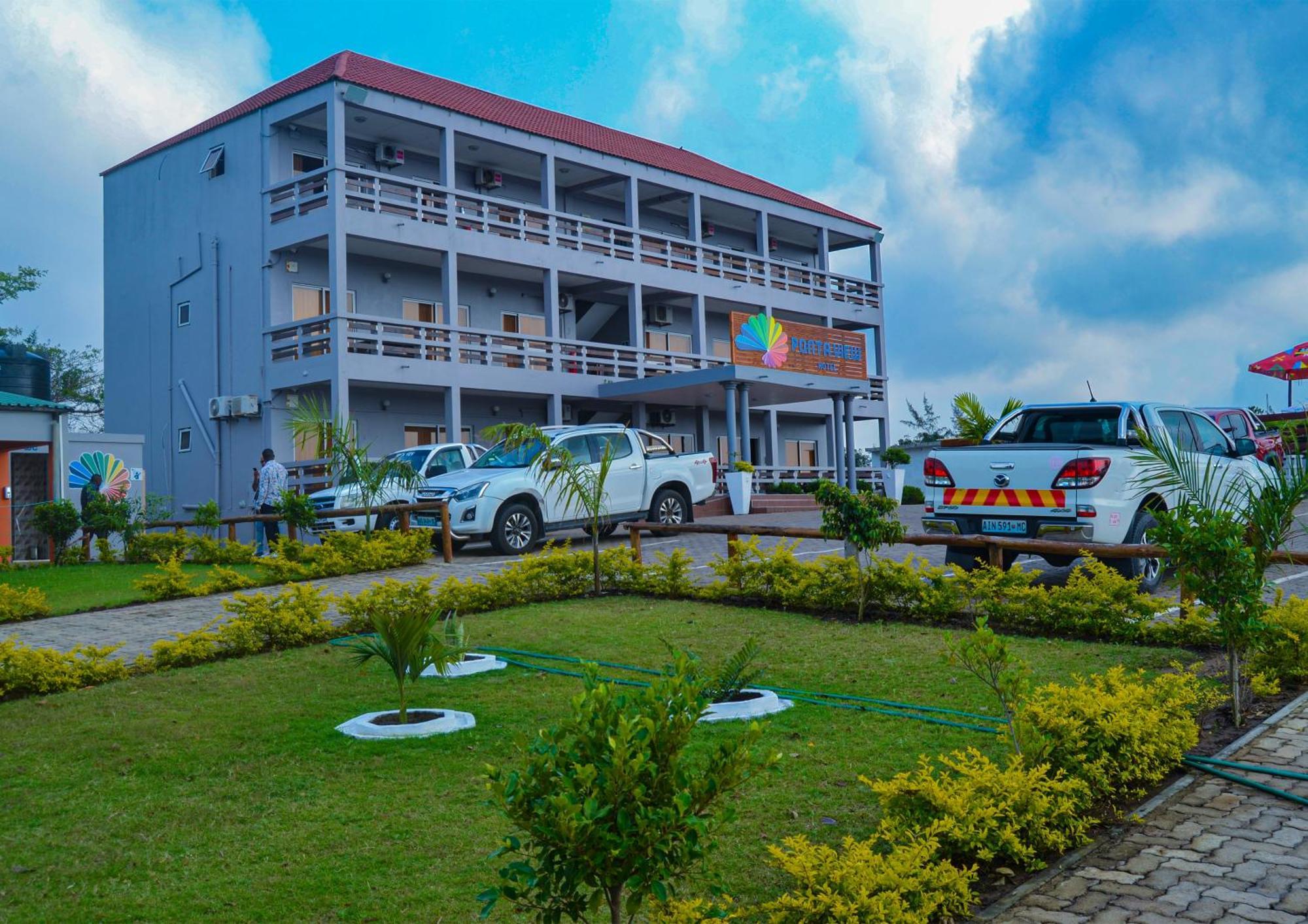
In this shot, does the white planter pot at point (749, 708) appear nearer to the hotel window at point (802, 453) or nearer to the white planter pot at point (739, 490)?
the white planter pot at point (739, 490)

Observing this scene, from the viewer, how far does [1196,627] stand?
25.5 feet

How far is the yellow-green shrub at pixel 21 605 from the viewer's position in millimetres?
10836

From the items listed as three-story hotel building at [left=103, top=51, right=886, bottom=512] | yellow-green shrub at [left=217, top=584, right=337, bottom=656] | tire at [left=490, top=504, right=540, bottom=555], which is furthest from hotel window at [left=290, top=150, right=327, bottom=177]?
yellow-green shrub at [left=217, top=584, right=337, bottom=656]

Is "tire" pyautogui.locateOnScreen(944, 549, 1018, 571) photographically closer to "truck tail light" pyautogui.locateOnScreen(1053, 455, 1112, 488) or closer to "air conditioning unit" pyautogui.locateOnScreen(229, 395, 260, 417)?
"truck tail light" pyautogui.locateOnScreen(1053, 455, 1112, 488)

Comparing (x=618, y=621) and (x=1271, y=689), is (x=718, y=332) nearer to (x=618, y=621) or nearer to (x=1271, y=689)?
(x=618, y=621)

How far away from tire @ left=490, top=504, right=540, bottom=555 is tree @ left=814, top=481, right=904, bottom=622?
22.3 ft

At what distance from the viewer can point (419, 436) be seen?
25.8 m

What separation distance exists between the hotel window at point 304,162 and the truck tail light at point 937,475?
18.0 meters

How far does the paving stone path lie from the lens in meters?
3.63

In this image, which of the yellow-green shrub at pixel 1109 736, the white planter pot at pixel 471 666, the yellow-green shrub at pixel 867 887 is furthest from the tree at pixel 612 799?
the white planter pot at pixel 471 666

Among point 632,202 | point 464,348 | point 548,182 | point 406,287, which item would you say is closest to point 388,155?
point 406,287

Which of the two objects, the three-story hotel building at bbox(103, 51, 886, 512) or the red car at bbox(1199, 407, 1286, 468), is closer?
the red car at bbox(1199, 407, 1286, 468)

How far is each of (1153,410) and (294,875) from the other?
966 centimetres

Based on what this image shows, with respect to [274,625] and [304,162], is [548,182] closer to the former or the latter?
[304,162]
